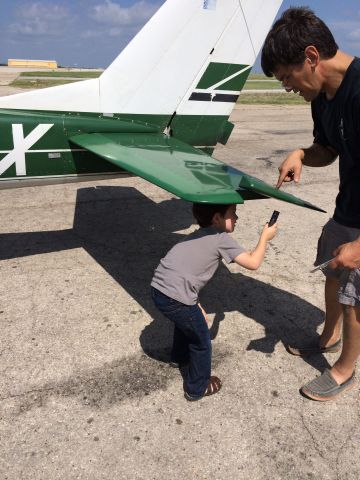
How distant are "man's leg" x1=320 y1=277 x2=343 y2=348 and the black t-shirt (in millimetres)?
641

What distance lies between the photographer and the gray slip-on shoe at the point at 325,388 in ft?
10.1

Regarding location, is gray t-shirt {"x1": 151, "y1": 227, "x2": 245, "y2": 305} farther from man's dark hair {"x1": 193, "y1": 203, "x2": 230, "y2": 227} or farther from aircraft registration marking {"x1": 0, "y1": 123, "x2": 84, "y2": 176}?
aircraft registration marking {"x1": 0, "y1": 123, "x2": 84, "y2": 176}

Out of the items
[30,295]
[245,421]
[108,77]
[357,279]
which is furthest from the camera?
[108,77]

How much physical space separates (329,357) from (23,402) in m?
2.58

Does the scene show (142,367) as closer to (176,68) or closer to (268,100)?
(176,68)

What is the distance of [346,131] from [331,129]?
18 cm

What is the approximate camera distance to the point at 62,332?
12.4 ft

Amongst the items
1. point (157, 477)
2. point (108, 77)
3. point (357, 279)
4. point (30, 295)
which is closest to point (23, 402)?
point (157, 477)

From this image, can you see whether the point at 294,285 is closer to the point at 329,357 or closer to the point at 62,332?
the point at 329,357

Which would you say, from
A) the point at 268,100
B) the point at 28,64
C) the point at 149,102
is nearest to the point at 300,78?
the point at 149,102

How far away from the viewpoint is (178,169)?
3.54m

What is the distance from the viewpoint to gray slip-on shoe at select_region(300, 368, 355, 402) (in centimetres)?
308

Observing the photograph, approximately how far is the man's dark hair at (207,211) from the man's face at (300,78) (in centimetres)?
86

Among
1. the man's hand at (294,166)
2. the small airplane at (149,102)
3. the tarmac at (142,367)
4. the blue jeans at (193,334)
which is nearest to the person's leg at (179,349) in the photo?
the tarmac at (142,367)
